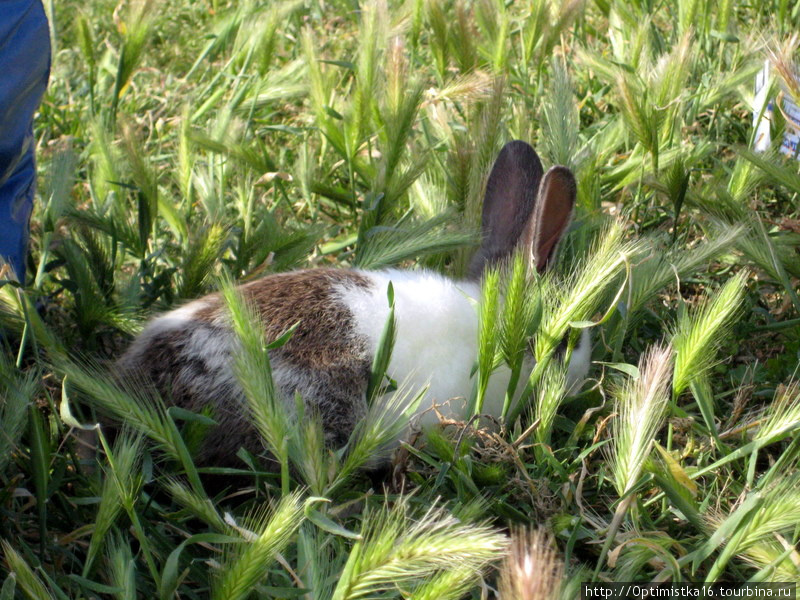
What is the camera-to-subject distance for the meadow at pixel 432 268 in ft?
6.40

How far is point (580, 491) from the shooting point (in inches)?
88.0

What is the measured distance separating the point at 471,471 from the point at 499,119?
1.38 metres

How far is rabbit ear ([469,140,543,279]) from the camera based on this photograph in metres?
3.03

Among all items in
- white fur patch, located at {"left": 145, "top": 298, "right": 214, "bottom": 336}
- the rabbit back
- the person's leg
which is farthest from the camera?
the person's leg

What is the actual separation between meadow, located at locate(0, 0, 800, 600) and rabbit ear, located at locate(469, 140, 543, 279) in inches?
3.2

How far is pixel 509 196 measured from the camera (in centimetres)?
306

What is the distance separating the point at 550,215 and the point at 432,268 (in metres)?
0.58

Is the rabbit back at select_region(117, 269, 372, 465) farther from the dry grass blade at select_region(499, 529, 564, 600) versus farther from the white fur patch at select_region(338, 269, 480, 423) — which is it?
the dry grass blade at select_region(499, 529, 564, 600)

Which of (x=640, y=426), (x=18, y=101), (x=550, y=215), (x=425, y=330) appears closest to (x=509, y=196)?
(x=550, y=215)

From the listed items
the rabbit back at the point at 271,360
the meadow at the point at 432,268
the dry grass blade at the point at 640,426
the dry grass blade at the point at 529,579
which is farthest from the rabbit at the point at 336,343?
the dry grass blade at the point at 529,579

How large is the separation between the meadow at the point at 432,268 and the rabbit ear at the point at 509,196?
80 mm

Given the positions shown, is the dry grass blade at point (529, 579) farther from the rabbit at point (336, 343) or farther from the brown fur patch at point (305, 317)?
the brown fur patch at point (305, 317)

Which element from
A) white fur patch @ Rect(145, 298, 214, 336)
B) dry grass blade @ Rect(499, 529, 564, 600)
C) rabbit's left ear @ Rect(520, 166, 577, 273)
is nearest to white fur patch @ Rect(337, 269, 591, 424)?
rabbit's left ear @ Rect(520, 166, 577, 273)

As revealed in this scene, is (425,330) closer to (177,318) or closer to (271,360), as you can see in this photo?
(271,360)
